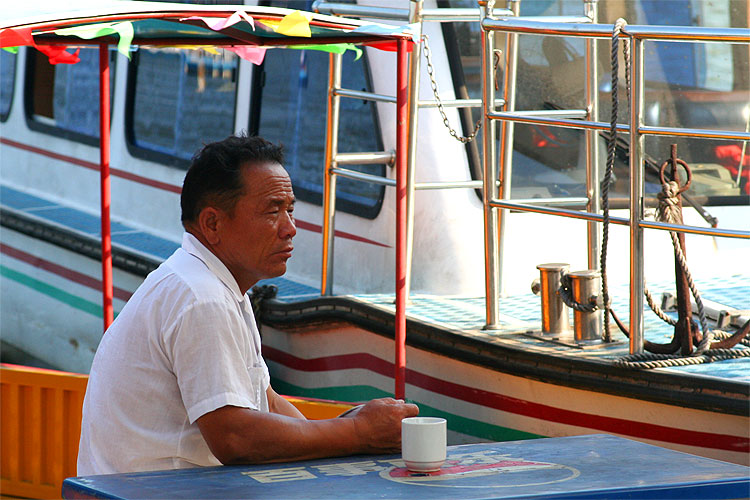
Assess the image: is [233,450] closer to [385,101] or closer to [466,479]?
[466,479]

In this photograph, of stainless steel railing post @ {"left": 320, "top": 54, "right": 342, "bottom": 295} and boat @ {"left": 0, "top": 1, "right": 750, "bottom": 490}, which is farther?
stainless steel railing post @ {"left": 320, "top": 54, "right": 342, "bottom": 295}

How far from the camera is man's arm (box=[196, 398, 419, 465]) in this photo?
2.44 m

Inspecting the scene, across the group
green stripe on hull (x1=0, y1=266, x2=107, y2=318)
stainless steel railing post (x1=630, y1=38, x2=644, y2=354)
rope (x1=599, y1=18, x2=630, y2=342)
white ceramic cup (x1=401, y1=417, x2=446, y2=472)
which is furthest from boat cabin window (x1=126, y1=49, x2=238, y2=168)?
white ceramic cup (x1=401, y1=417, x2=446, y2=472)

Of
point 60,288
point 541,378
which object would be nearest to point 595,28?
point 541,378

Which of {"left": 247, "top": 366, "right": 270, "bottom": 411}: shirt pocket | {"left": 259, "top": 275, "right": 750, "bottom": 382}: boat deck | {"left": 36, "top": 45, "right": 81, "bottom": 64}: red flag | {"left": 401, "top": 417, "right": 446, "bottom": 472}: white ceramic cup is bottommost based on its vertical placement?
{"left": 401, "top": 417, "right": 446, "bottom": 472}: white ceramic cup

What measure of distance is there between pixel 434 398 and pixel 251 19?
64.9 inches

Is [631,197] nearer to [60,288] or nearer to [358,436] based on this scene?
[358,436]

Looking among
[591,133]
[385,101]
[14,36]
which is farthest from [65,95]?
[591,133]

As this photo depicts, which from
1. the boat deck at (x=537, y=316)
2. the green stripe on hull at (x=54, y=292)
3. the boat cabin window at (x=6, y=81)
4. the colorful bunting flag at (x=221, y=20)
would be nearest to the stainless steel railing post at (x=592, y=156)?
the boat deck at (x=537, y=316)

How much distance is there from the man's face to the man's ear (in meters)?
0.01

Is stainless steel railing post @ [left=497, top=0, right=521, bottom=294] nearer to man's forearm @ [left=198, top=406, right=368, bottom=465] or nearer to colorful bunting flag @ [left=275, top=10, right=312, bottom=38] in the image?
colorful bunting flag @ [left=275, top=10, right=312, bottom=38]

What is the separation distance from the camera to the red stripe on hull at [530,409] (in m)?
3.42

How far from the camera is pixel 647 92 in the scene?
5098 millimetres

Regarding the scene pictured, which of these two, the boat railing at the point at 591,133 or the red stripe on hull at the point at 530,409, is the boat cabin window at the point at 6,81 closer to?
the red stripe on hull at the point at 530,409
